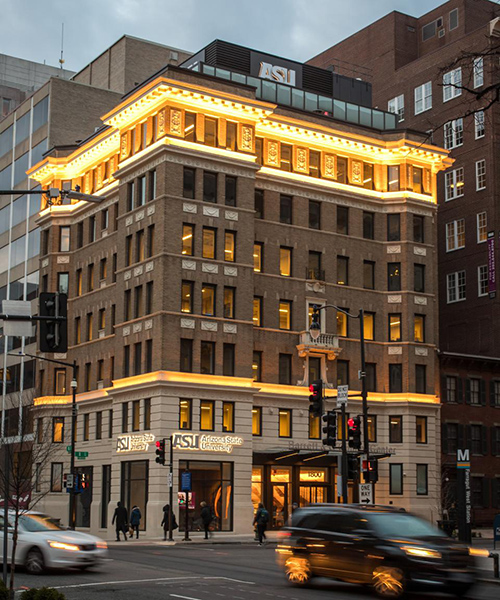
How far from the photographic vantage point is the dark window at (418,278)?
2425 inches

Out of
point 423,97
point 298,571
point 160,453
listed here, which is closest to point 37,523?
point 298,571

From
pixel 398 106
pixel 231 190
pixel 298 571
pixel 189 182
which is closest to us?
pixel 298 571

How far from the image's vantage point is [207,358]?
5356cm

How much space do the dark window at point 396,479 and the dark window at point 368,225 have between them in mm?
14677

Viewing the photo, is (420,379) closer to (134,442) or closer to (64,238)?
(134,442)

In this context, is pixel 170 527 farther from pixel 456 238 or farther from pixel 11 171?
pixel 11 171

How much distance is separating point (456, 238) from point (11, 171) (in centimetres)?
3762

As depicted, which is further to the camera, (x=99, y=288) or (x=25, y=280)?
(x=25, y=280)

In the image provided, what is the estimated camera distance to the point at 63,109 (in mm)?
76125

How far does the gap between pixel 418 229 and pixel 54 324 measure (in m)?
46.5

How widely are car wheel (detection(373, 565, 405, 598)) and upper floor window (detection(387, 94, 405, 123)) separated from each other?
67792 millimetres

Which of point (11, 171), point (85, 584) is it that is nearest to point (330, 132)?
point (11, 171)

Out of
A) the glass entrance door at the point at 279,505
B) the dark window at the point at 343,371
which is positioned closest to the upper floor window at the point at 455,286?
the dark window at the point at 343,371

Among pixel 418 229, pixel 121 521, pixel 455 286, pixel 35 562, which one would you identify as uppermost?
pixel 418 229
